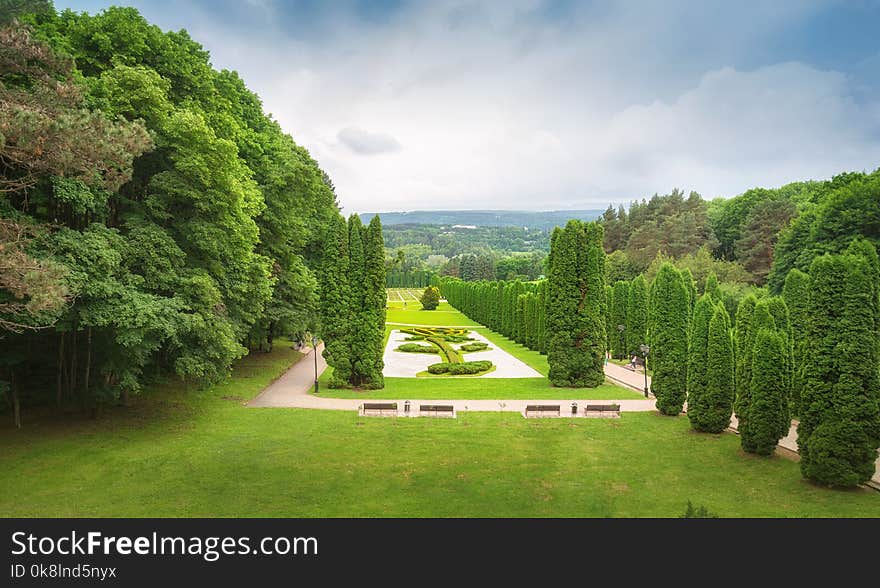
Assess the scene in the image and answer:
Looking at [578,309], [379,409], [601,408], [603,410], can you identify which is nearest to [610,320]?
[578,309]

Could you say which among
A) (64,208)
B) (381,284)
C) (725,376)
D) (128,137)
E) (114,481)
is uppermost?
(128,137)

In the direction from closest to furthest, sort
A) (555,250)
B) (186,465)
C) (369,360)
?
(186,465) → (369,360) → (555,250)

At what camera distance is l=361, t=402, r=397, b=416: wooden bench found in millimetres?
20006

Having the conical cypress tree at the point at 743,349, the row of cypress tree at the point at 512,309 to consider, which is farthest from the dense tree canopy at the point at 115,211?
the row of cypress tree at the point at 512,309

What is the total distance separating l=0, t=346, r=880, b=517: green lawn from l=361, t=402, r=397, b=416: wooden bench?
844 millimetres

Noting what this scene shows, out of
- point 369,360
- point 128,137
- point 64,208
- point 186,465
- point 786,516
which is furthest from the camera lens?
point 369,360

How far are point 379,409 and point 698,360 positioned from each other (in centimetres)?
1151

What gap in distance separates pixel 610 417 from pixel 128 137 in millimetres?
17951

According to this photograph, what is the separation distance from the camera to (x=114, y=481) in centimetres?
1270

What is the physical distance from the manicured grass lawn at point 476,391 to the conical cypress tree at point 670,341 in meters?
3.90

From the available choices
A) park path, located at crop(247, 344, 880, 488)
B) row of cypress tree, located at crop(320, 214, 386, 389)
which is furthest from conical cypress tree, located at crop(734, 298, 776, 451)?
row of cypress tree, located at crop(320, 214, 386, 389)

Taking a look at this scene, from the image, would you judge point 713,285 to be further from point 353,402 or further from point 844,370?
point 353,402

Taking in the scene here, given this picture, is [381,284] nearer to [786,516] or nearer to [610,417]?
[610,417]

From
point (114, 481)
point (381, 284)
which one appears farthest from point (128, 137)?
point (381, 284)
